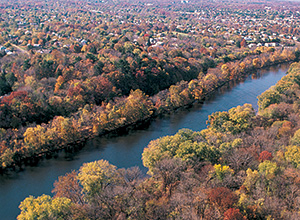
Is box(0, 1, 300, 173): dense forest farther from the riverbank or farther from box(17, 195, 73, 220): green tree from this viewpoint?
box(17, 195, 73, 220): green tree

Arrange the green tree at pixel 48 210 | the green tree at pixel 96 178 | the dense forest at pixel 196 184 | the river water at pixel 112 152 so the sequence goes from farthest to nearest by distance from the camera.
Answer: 1. the river water at pixel 112 152
2. the green tree at pixel 96 178
3. the green tree at pixel 48 210
4. the dense forest at pixel 196 184

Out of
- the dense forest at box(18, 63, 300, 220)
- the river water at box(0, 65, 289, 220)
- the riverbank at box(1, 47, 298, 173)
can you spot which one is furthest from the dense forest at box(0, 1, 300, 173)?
the dense forest at box(18, 63, 300, 220)

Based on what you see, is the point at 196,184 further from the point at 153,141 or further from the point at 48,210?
the point at 48,210

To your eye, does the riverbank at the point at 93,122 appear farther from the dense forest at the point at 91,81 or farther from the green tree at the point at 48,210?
the green tree at the point at 48,210

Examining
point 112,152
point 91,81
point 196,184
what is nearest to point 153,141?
point 112,152

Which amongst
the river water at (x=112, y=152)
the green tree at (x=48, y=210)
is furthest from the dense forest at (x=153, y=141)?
the river water at (x=112, y=152)

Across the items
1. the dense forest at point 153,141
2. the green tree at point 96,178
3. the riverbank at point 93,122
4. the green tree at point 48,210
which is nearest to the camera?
the green tree at point 48,210

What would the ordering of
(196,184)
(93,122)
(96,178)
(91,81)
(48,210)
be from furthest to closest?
(91,81)
(93,122)
(96,178)
(196,184)
(48,210)
